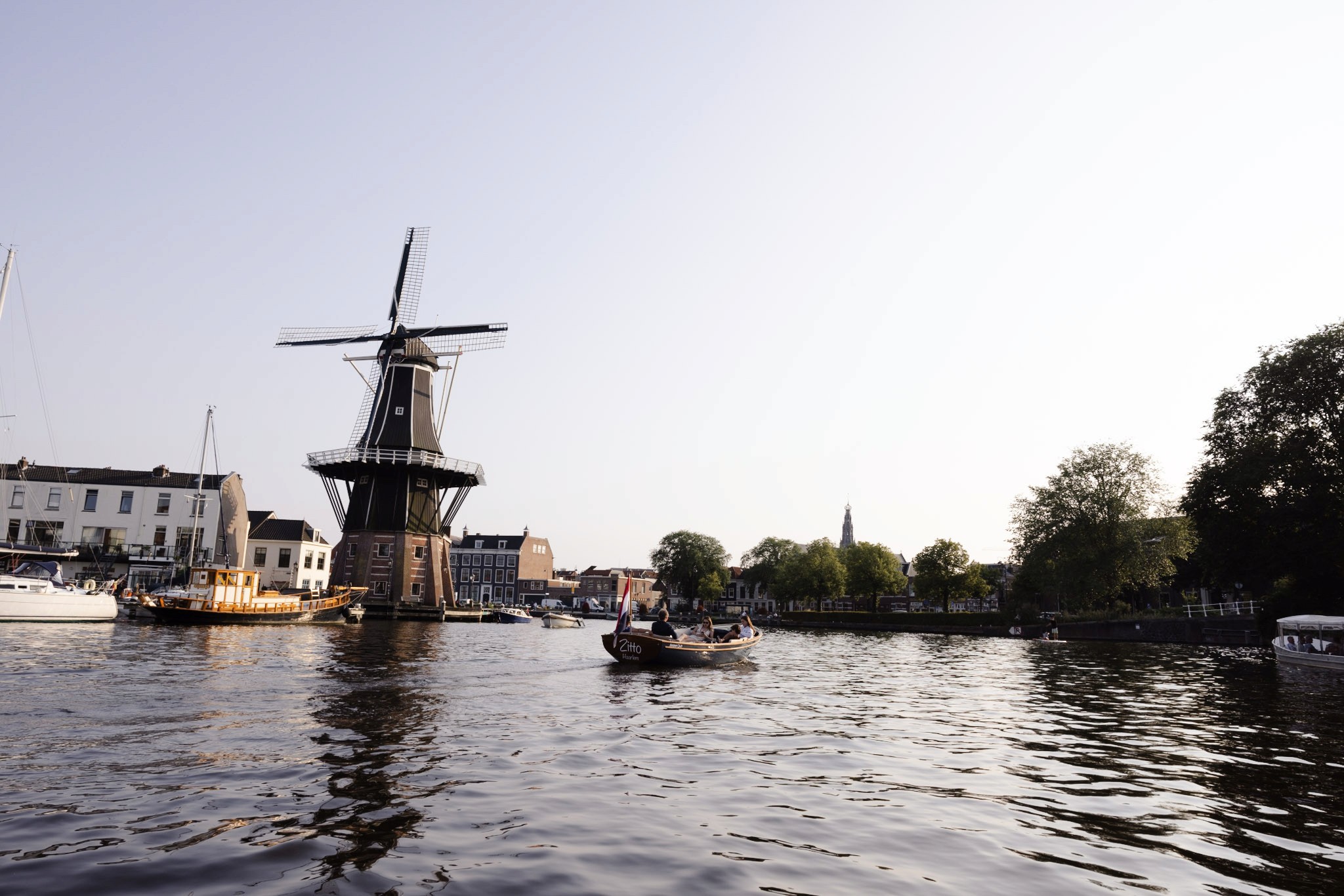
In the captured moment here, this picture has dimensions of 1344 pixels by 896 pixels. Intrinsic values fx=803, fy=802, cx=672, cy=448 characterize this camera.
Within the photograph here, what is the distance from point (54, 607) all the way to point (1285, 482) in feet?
203

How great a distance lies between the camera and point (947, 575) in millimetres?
90375

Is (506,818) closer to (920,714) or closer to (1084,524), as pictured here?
(920,714)

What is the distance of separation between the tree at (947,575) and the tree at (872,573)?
452 centimetres

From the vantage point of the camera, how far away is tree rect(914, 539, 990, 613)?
90188 mm

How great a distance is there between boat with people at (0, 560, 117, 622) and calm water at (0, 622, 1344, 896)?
66.8 feet

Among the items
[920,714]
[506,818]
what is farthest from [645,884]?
[920,714]

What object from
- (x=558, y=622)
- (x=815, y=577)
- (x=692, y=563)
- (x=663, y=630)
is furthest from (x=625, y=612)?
(x=692, y=563)

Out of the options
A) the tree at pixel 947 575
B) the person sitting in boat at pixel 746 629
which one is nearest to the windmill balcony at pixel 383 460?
the person sitting in boat at pixel 746 629

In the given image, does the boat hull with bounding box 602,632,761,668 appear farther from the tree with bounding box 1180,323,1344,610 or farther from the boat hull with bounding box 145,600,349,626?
the tree with bounding box 1180,323,1344,610

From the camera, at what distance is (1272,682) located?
26953mm

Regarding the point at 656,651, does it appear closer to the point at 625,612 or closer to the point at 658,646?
the point at 658,646

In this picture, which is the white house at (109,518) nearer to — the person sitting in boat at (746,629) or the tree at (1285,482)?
the person sitting in boat at (746,629)

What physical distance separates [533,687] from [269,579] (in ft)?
227

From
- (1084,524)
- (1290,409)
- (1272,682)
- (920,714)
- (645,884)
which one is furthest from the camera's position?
(1084,524)
